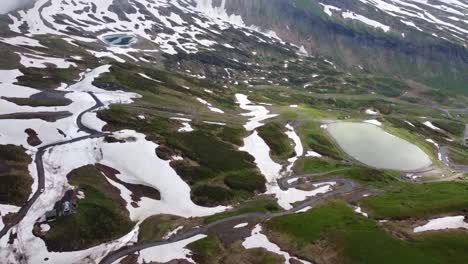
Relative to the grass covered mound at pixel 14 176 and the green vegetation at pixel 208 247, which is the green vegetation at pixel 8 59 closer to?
the grass covered mound at pixel 14 176

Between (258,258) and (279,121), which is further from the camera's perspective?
(279,121)

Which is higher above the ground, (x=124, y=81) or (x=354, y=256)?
(x=354, y=256)

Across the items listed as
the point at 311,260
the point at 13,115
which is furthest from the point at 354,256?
the point at 13,115

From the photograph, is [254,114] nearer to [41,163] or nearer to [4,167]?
[41,163]

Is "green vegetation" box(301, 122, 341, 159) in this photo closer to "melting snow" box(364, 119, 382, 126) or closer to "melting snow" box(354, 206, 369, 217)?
"melting snow" box(364, 119, 382, 126)

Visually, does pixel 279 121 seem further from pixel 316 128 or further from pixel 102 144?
pixel 102 144

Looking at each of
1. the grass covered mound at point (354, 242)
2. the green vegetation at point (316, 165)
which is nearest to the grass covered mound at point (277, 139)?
the green vegetation at point (316, 165)

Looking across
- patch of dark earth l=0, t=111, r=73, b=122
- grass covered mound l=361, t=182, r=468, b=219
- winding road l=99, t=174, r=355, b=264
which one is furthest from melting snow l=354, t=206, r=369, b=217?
patch of dark earth l=0, t=111, r=73, b=122
